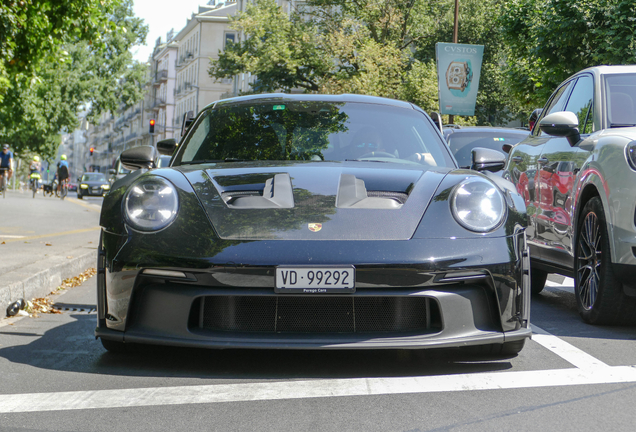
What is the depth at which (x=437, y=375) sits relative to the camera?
3.65m

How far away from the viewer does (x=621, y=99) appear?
5.75 m

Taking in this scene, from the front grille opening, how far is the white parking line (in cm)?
22

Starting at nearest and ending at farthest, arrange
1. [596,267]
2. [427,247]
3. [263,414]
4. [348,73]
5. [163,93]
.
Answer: [263,414]
[427,247]
[596,267]
[348,73]
[163,93]

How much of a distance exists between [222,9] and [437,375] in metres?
84.4

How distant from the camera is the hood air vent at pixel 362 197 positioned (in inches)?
149

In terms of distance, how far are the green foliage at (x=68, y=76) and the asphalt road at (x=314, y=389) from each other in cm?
853

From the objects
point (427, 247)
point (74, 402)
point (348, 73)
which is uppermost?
point (348, 73)

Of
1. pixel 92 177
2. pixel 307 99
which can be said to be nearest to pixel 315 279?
pixel 307 99

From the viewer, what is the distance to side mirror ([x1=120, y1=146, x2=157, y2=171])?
486cm

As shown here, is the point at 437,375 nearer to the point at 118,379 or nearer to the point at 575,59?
the point at 118,379

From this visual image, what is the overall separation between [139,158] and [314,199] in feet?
4.83

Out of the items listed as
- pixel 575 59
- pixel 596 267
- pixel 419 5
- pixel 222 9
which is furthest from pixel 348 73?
pixel 222 9

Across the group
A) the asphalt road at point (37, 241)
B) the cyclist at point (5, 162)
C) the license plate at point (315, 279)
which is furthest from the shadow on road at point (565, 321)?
the cyclist at point (5, 162)

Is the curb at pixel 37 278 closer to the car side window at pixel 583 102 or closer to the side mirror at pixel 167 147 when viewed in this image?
the side mirror at pixel 167 147
